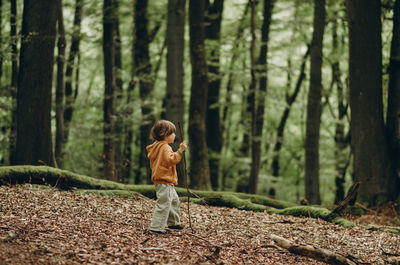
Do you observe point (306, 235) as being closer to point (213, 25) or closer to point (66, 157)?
point (66, 157)

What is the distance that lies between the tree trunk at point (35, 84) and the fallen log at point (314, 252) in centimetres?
559

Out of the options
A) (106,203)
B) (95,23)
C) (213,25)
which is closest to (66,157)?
(95,23)

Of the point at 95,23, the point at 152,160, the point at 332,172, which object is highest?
the point at 95,23

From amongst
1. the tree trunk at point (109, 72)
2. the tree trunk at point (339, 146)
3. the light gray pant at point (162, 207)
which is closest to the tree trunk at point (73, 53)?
the tree trunk at point (109, 72)

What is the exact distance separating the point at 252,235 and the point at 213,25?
42.9 ft

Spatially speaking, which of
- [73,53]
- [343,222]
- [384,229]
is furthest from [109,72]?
[384,229]

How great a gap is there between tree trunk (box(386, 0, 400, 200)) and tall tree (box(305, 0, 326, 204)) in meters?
1.95

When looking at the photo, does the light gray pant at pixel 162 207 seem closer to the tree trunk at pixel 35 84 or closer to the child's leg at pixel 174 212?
the child's leg at pixel 174 212

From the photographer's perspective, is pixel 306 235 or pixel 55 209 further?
pixel 306 235

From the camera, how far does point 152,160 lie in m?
5.65

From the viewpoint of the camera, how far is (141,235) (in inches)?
212

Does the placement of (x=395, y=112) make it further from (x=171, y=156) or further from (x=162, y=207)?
(x=162, y=207)

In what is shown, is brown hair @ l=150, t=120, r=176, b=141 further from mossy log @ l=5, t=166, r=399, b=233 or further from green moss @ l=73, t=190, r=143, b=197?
green moss @ l=73, t=190, r=143, b=197

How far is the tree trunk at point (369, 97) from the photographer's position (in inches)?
406
